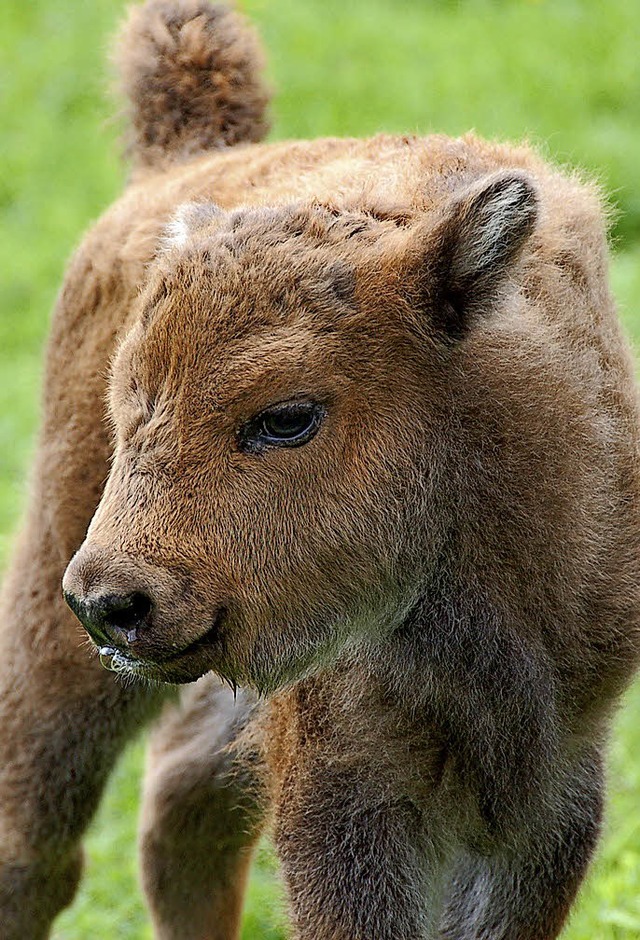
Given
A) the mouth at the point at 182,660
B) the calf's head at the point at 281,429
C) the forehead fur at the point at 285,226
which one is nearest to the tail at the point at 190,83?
the forehead fur at the point at 285,226

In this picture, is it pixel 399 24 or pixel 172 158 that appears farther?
pixel 399 24

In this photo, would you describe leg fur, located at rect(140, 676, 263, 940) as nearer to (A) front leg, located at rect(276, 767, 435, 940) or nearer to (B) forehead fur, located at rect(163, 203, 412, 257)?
(A) front leg, located at rect(276, 767, 435, 940)

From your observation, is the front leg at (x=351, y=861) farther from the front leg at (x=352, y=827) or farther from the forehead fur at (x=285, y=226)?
the forehead fur at (x=285, y=226)

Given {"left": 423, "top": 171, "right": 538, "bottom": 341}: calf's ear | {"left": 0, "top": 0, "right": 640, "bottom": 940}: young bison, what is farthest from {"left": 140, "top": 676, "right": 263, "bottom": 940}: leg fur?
{"left": 423, "top": 171, "right": 538, "bottom": 341}: calf's ear

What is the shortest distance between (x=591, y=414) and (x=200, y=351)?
109 centimetres

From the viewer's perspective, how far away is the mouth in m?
3.67

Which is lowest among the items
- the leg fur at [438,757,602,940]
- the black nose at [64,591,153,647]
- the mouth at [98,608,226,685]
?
the leg fur at [438,757,602,940]

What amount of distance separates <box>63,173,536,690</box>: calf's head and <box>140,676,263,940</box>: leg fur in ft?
6.74

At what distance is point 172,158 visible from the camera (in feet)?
18.1

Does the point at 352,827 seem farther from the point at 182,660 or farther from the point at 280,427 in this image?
the point at 280,427

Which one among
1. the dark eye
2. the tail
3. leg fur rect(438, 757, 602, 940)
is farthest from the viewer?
the tail

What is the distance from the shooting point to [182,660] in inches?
A: 146

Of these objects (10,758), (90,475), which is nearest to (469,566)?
(90,475)

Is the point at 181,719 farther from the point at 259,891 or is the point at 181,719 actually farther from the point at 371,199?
the point at 371,199
